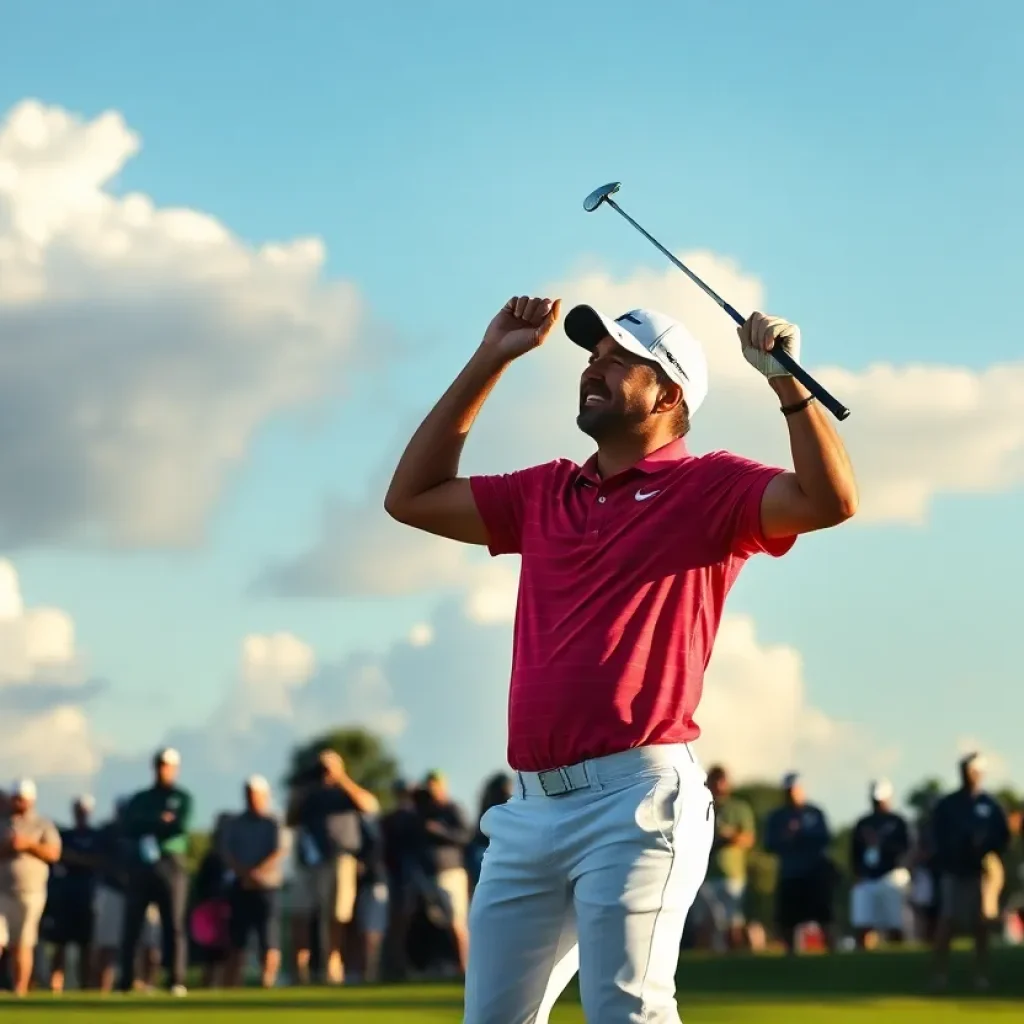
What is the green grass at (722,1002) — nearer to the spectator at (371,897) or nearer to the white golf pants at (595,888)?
the spectator at (371,897)

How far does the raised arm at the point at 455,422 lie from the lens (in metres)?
5.50

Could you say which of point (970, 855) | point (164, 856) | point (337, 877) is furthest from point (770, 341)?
point (337, 877)

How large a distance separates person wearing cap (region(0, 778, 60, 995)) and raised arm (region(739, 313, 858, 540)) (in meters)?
12.6

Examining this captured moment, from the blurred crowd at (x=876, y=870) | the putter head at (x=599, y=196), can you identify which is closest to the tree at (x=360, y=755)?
the blurred crowd at (x=876, y=870)

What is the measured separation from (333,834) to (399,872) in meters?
0.80

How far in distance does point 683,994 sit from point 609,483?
32.9 feet

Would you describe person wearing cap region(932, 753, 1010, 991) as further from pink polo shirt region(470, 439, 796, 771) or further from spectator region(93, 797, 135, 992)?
pink polo shirt region(470, 439, 796, 771)

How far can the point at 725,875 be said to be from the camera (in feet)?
63.9

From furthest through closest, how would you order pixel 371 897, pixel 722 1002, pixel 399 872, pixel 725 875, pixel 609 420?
pixel 725 875
pixel 371 897
pixel 399 872
pixel 722 1002
pixel 609 420

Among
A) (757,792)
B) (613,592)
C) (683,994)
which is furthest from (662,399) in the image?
(757,792)

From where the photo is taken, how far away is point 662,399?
17.1 ft

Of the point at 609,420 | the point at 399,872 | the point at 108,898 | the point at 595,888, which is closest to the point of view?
the point at 595,888

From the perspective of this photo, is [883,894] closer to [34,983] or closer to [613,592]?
[34,983]

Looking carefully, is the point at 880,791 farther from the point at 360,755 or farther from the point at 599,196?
the point at 360,755
